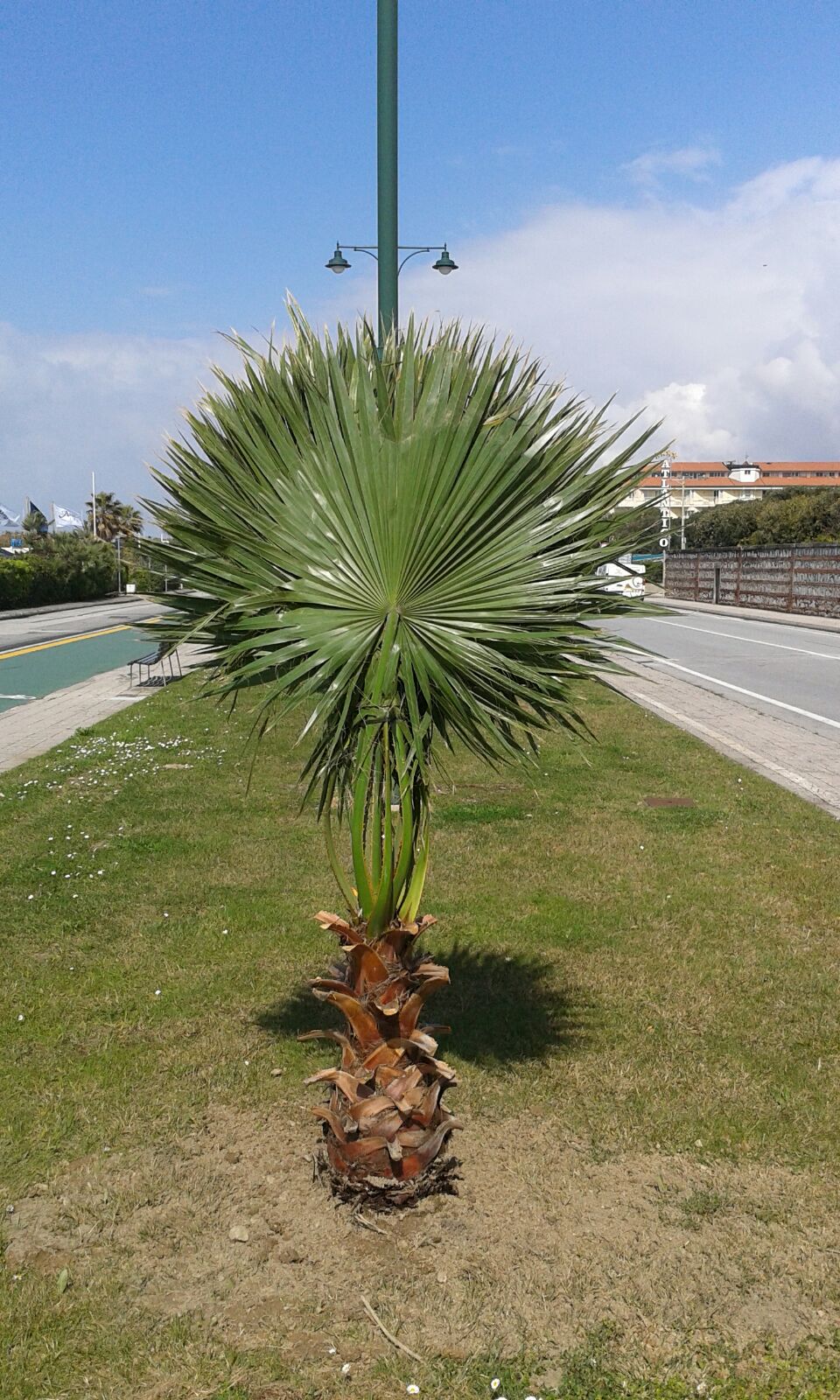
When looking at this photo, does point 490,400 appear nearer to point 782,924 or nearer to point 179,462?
point 179,462

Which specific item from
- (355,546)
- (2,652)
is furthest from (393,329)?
(2,652)

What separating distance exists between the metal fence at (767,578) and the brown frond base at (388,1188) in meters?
30.5

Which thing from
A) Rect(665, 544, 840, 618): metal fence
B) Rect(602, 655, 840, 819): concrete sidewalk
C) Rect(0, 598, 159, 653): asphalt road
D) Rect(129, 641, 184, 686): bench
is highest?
Rect(665, 544, 840, 618): metal fence

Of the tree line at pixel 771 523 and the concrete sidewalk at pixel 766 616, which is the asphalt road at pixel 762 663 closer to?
the concrete sidewalk at pixel 766 616

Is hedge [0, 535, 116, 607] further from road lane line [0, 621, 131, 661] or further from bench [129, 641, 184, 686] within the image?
bench [129, 641, 184, 686]

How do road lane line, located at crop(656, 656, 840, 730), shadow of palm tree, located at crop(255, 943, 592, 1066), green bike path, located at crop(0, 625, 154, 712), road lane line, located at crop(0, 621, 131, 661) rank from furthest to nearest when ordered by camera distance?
road lane line, located at crop(0, 621, 131, 661) → green bike path, located at crop(0, 625, 154, 712) → road lane line, located at crop(656, 656, 840, 730) → shadow of palm tree, located at crop(255, 943, 592, 1066)

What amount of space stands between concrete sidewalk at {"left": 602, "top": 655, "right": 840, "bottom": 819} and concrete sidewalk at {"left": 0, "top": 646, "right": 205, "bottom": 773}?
5.49m

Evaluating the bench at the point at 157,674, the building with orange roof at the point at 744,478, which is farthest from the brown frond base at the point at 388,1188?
the building with orange roof at the point at 744,478

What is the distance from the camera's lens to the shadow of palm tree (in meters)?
4.55

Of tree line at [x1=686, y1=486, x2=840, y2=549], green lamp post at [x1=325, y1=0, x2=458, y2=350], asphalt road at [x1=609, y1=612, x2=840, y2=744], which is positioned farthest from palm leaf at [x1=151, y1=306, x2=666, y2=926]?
tree line at [x1=686, y1=486, x2=840, y2=549]

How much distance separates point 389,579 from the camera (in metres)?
3.35

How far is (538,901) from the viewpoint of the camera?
634 centimetres

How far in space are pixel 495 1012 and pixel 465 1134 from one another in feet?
3.24

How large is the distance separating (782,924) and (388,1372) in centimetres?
377
